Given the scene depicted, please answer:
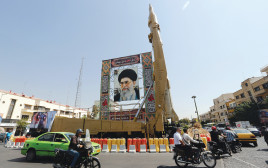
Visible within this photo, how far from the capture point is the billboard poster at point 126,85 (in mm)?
22859

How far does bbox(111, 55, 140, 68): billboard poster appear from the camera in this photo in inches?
974

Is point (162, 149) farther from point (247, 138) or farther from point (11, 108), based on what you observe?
point (11, 108)

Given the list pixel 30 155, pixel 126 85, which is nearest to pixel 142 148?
pixel 30 155

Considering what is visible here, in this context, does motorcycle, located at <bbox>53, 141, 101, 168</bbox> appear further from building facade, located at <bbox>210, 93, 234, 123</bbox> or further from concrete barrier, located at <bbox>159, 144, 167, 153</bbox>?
building facade, located at <bbox>210, 93, 234, 123</bbox>

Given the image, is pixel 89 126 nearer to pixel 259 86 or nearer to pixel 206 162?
pixel 206 162

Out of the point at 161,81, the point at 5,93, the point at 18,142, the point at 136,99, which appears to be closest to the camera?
the point at 18,142

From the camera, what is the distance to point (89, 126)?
35.1ft

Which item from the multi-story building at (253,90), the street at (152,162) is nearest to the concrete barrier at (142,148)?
the street at (152,162)

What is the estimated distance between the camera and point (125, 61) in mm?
25281

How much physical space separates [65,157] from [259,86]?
46885 mm

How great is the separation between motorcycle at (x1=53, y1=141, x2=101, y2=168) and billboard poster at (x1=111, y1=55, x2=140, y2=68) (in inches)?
835

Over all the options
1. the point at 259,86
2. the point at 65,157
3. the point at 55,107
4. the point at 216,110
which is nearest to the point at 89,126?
the point at 65,157

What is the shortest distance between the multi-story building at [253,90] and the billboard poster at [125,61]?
106 feet

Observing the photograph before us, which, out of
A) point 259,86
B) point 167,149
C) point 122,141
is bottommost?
point 167,149
